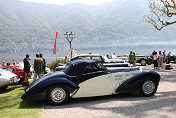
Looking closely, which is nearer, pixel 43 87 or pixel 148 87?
pixel 43 87

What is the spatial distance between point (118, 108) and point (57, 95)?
204 centimetres

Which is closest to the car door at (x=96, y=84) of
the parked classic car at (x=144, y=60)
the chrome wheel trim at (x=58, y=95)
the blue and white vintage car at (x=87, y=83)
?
the blue and white vintage car at (x=87, y=83)

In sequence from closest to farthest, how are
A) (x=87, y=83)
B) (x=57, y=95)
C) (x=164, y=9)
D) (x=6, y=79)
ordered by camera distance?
(x=57, y=95) < (x=87, y=83) < (x=6, y=79) < (x=164, y=9)

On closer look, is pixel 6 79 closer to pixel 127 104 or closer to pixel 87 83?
pixel 87 83

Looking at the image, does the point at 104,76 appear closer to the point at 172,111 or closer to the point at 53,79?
the point at 53,79

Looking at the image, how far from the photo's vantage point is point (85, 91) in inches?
276

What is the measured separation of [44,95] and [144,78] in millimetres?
3611

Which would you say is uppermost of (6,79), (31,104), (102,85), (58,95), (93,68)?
(93,68)

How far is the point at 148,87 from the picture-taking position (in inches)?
298

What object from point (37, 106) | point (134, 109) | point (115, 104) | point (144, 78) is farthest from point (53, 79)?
point (144, 78)

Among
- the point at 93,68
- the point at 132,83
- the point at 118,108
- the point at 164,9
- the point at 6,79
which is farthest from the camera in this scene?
the point at 164,9

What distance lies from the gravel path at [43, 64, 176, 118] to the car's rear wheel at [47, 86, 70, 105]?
0.20 m

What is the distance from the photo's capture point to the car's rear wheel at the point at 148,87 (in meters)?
7.48

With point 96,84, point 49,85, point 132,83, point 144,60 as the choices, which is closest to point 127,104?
point 132,83
